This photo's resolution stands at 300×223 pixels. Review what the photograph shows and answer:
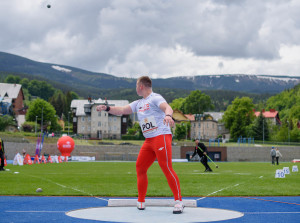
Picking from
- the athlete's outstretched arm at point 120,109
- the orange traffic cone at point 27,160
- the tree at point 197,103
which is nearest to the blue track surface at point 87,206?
the athlete's outstretched arm at point 120,109

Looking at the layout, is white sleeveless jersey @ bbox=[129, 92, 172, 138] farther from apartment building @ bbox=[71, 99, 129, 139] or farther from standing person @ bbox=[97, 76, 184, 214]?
apartment building @ bbox=[71, 99, 129, 139]

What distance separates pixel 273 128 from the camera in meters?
123

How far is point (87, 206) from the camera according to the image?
8.34m

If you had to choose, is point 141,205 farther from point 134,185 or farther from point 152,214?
point 134,185

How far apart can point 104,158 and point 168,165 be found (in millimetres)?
57431

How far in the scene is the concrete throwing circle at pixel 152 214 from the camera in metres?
6.59

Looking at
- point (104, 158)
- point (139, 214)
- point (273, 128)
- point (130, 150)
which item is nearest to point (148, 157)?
point (139, 214)

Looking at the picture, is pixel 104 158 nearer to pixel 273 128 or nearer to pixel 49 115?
pixel 49 115

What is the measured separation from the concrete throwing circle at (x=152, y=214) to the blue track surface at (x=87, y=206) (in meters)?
0.28

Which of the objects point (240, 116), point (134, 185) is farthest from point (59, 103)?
point (134, 185)

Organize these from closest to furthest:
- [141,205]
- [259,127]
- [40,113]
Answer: [141,205]
[259,127]
[40,113]

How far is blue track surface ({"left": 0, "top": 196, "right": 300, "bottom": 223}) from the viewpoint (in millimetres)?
6551

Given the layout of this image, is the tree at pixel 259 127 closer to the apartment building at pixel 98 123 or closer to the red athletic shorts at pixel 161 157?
the apartment building at pixel 98 123

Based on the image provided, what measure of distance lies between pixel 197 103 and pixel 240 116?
76.5ft
